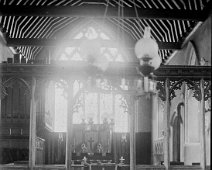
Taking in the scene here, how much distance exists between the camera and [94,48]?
15.0 ft

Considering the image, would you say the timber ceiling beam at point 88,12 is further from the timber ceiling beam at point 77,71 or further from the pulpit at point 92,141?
the pulpit at point 92,141

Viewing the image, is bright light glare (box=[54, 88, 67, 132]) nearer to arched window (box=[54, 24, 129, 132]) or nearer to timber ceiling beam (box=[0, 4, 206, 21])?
arched window (box=[54, 24, 129, 132])

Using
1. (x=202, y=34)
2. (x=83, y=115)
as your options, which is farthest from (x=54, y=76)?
(x=83, y=115)

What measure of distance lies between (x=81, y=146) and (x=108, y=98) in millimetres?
3964

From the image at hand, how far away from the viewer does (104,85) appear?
7141 millimetres

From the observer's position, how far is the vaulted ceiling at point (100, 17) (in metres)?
13.0

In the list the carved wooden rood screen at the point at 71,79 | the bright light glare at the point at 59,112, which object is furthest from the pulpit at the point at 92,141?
the carved wooden rood screen at the point at 71,79

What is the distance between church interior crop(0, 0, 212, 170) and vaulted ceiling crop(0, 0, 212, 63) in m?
0.03

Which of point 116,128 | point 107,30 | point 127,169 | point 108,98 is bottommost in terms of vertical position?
point 127,169

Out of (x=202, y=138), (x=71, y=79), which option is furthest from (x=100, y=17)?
(x=202, y=138)

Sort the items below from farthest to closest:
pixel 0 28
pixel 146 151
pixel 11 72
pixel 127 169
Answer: pixel 146 151
pixel 127 169
pixel 0 28
pixel 11 72

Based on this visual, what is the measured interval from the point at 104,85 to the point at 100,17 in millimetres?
9712

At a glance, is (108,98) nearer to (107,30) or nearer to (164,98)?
(107,30)

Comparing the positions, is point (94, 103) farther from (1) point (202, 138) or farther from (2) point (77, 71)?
(1) point (202, 138)
